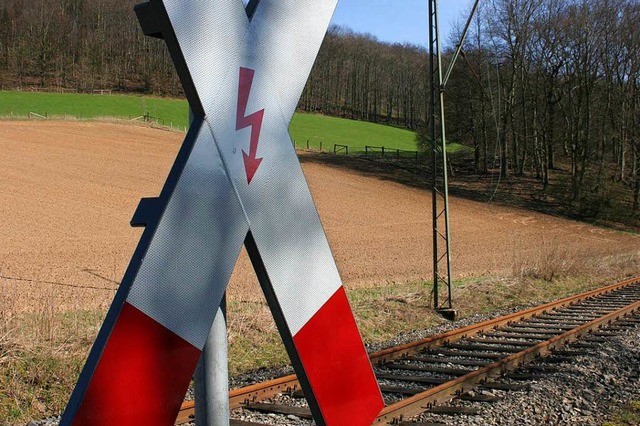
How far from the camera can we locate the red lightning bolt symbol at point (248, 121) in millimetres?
1694

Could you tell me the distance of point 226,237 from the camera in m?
1.67

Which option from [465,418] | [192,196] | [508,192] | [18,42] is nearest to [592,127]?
[508,192]

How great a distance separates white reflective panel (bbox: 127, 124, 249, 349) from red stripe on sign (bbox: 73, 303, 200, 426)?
33 millimetres

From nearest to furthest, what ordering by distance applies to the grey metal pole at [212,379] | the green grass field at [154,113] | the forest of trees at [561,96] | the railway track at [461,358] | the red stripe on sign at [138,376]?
the red stripe on sign at [138,376]
the grey metal pole at [212,379]
the railway track at [461,358]
the forest of trees at [561,96]
the green grass field at [154,113]

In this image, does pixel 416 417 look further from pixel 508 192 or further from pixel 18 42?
pixel 18 42

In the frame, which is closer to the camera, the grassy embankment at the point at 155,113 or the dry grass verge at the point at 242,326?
the dry grass verge at the point at 242,326

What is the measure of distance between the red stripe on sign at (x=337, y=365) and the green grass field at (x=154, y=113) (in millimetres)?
58329

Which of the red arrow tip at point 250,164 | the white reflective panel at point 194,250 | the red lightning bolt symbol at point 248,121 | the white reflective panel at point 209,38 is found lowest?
the white reflective panel at point 194,250

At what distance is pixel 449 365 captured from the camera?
324 inches

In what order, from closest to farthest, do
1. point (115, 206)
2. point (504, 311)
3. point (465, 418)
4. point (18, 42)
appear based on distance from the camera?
point (465, 418), point (504, 311), point (115, 206), point (18, 42)

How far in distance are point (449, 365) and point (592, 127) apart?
135 ft

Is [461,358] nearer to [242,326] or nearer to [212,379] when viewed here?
[242,326]

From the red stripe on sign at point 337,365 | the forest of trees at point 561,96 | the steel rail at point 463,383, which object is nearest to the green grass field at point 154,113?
the forest of trees at point 561,96

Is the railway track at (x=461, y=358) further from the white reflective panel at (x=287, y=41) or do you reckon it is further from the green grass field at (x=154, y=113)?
the green grass field at (x=154, y=113)
